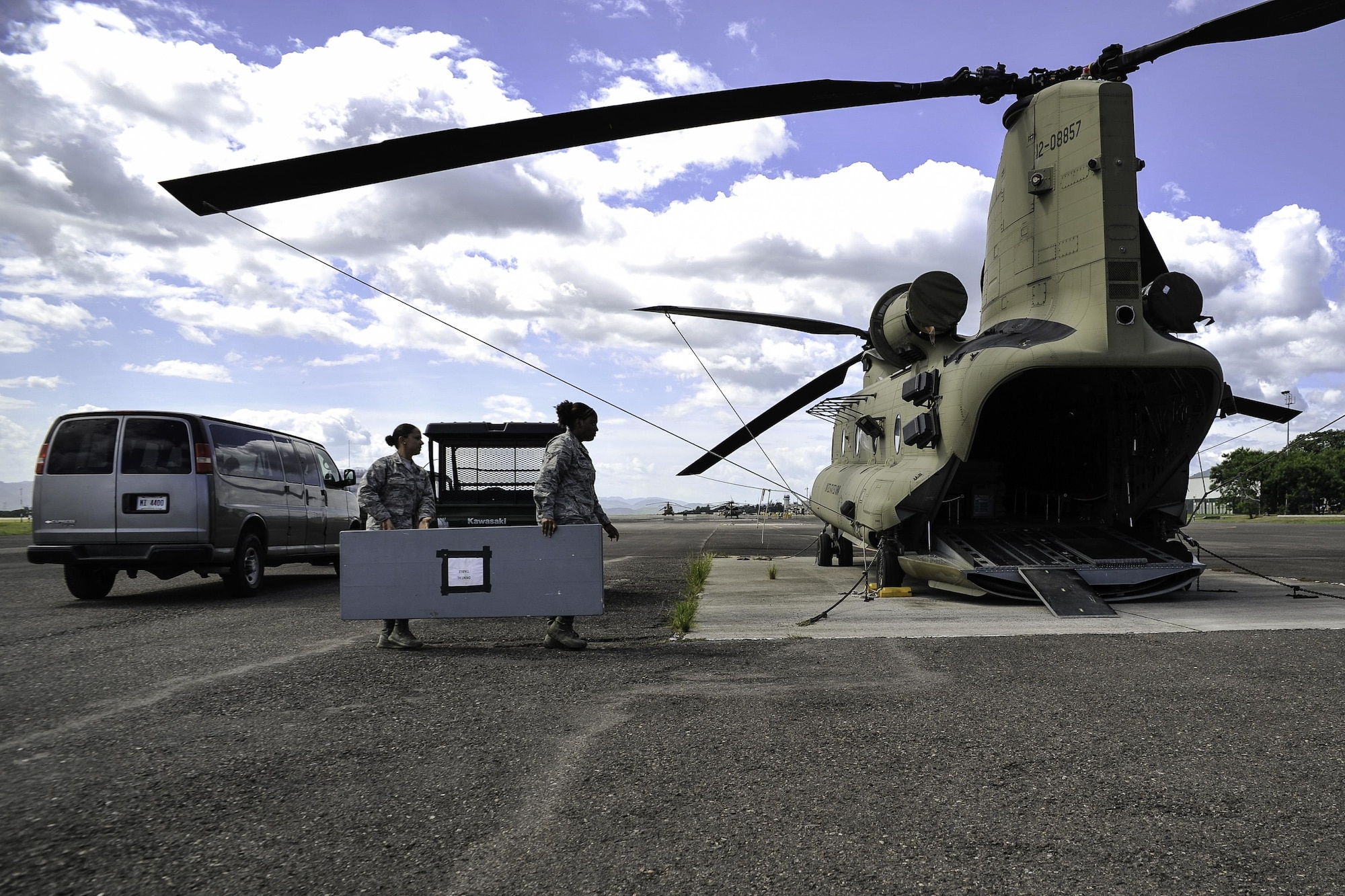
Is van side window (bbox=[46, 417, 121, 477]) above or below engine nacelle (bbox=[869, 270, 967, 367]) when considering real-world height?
below

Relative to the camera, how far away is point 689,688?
5.16 metres

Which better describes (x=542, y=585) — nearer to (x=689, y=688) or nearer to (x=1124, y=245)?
(x=689, y=688)

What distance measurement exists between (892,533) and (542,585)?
18.8 ft

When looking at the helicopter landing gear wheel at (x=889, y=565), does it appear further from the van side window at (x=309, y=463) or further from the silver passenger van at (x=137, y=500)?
the van side window at (x=309, y=463)

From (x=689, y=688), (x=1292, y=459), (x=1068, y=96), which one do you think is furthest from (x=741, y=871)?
(x=1292, y=459)

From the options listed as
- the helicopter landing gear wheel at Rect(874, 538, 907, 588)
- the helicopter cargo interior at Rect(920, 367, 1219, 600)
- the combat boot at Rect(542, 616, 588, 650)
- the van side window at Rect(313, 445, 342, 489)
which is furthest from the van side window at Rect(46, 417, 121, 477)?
the helicopter cargo interior at Rect(920, 367, 1219, 600)

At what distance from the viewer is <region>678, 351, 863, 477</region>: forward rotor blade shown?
52.4 feet

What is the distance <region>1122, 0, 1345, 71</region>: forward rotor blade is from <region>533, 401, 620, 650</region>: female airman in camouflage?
21.5 ft

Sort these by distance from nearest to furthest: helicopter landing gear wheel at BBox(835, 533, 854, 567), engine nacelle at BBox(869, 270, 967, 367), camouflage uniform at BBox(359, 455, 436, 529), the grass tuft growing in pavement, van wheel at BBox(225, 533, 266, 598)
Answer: camouflage uniform at BBox(359, 455, 436, 529) → the grass tuft growing in pavement → van wheel at BBox(225, 533, 266, 598) → engine nacelle at BBox(869, 270, 967, 367) → helicopter landing gear wheel at BBox(835, 533, 854, 567)

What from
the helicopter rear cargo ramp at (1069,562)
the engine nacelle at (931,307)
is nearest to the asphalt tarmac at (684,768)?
the helicopter rear cargo ramp at (1069,562)

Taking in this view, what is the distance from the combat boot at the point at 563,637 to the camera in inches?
261

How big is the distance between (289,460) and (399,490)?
20.0 feet

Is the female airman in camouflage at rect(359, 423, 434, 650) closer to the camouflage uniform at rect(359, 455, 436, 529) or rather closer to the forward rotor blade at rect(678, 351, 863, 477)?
the camouflage uniform at rect(359, 455, 436, 529)

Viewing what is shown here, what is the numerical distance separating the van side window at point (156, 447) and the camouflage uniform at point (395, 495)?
4234 mm
